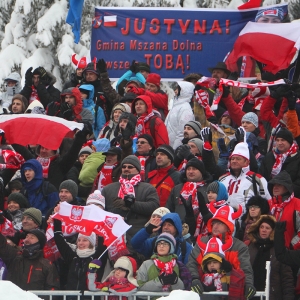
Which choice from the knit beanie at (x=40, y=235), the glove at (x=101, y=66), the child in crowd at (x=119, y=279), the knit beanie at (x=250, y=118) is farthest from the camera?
the glove at (x=101, y=66)

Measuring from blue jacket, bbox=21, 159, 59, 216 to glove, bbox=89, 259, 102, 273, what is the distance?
2225mm

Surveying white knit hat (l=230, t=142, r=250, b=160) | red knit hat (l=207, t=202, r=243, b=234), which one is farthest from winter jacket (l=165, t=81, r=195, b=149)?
red knit hat (l=207, t=202, r=243, b=234)

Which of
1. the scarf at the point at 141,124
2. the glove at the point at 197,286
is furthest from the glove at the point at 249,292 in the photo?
the scarf at the point at 141,124

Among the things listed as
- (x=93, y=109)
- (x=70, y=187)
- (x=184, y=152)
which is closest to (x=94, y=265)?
Answer: (x=70, y=187)

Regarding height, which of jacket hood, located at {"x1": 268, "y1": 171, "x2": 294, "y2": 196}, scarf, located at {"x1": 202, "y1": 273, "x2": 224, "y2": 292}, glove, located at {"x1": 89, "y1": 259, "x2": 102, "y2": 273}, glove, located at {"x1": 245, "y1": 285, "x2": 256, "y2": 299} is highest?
jacket hood, located at {"x1": 268, "y1": 171, "x2": 294, "y2": 196}

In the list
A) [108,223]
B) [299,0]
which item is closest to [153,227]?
[108,223]

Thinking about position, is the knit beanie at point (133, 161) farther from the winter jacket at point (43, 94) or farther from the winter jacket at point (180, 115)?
the winter jacket at point (43, 94)

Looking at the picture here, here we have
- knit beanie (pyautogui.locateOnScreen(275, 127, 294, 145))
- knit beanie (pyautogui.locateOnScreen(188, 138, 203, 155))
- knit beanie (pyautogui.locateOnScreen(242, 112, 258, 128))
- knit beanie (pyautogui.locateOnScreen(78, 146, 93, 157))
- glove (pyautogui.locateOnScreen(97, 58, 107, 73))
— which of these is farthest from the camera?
glove (pyautogui.locateOnScreen(97, 58, 107, 73))

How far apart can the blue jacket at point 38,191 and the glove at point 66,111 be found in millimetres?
2109

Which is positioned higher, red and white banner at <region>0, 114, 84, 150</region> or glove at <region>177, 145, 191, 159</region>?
red and white banner at <region>0, 114, 84, 150</region>

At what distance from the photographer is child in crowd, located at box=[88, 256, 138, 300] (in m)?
10.6

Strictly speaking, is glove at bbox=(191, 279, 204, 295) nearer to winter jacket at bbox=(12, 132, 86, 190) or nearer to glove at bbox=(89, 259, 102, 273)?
glove at bbox=(89, 259, 102, 273)

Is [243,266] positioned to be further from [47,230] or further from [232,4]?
[232,4]

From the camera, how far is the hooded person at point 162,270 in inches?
417
